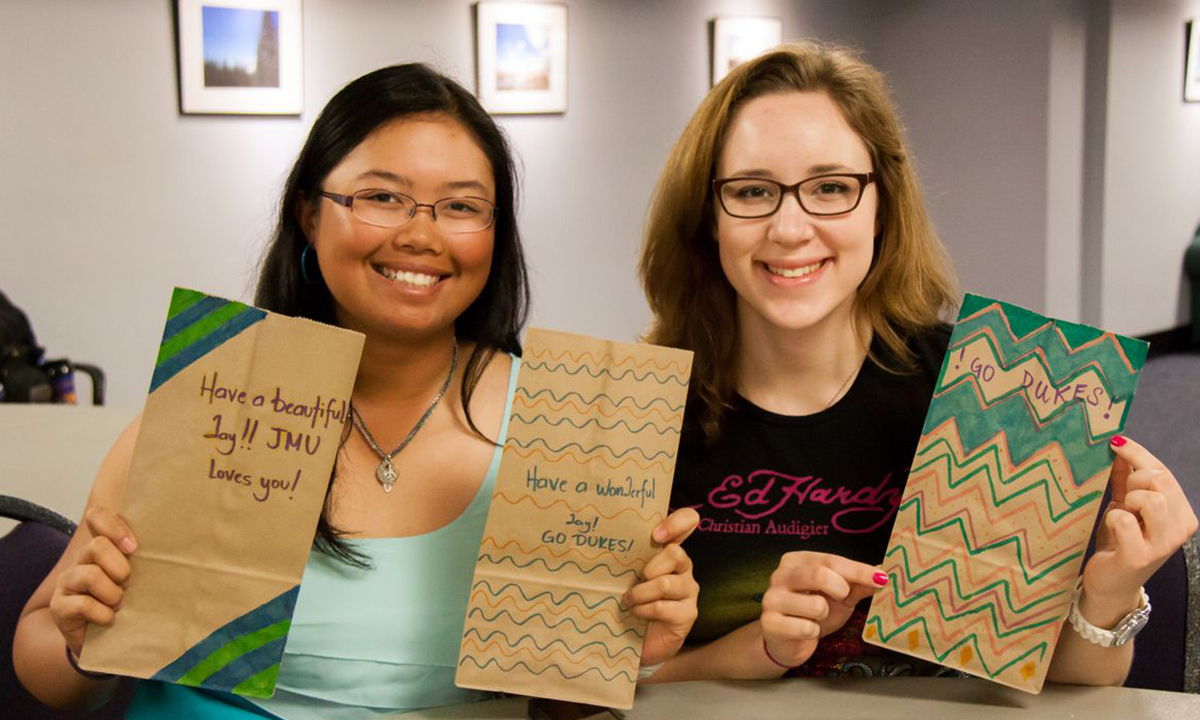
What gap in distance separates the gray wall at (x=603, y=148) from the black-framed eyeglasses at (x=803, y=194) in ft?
8.28

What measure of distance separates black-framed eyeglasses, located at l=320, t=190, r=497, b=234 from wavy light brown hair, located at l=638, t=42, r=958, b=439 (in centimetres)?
30

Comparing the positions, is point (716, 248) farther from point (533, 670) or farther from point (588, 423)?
point (533, 670)

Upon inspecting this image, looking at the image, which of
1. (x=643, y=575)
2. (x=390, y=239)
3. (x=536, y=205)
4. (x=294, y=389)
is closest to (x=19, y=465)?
(x=390, y=239)

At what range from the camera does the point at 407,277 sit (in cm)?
134

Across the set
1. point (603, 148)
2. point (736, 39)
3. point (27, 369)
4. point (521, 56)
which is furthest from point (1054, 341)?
point (736, 39)

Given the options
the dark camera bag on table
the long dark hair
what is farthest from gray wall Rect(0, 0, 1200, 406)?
the long dark hair

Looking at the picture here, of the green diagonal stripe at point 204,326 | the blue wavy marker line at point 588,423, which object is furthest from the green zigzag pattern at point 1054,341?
the green diagonal stripe at point 204,326

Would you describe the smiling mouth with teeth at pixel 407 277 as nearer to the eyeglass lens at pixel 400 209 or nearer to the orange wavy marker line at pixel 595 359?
the eyeglass lens at pixel 400 209

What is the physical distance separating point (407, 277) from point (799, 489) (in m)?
0.58

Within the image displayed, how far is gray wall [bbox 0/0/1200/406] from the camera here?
166 inches

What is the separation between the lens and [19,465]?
2.07 meters

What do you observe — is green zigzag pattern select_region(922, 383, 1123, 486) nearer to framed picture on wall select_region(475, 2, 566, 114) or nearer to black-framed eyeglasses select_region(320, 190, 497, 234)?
Result: black-framed eyeglasses select_region(320, 190, 497, 234)

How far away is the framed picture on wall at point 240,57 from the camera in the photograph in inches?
174

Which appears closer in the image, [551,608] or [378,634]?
[551,608]
